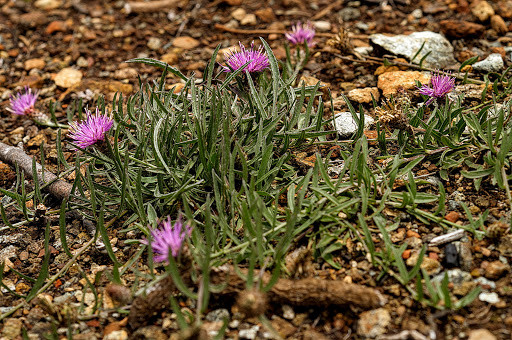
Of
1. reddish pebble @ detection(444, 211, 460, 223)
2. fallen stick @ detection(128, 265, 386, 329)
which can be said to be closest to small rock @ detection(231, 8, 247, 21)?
reddish pebble @ detection(444, 211, 460, 223)

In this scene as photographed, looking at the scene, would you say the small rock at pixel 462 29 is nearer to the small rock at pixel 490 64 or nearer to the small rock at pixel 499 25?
the small rock at pixel 499 25

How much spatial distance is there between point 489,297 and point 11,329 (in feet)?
5.64

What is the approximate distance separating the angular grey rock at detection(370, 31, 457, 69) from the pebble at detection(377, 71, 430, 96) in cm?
22

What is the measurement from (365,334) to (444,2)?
115 inches

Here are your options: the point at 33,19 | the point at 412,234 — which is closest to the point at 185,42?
the point at 33,19

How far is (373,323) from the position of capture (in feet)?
5.92

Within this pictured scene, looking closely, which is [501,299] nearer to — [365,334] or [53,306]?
[365,334]

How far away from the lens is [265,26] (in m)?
4.02

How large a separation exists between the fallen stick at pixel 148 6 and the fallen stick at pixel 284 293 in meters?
3.03

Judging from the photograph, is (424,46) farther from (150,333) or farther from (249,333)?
(150,333)

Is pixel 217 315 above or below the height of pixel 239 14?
below

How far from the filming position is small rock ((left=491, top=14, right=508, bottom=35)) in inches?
138

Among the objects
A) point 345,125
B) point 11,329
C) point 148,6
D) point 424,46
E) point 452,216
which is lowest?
point 11,329

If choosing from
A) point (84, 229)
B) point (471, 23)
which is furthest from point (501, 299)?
point (471, 23)
